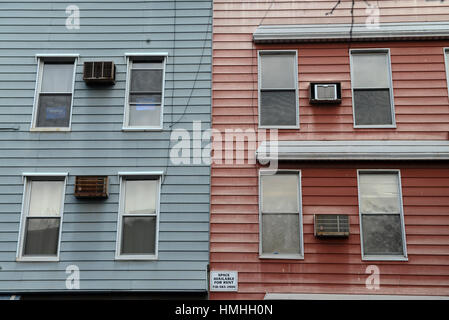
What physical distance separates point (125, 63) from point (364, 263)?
6293 mm

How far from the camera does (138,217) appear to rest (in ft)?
29.6

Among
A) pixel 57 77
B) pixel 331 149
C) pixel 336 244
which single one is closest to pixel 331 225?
pixel 336 244

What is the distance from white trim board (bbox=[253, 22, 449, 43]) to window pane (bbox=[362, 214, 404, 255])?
3.75m

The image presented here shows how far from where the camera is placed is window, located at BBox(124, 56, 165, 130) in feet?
31.2

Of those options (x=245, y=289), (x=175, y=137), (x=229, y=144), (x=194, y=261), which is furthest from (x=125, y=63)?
(x=245, y=289)

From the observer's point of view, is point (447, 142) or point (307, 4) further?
point (307, 4)

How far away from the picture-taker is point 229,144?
30.3 feet

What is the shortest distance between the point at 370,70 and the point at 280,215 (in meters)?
3.63

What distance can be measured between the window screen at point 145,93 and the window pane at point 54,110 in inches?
51.4

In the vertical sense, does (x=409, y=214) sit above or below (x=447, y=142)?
below

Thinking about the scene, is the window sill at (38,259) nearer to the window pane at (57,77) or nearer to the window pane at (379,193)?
the window pane at (57,77)
